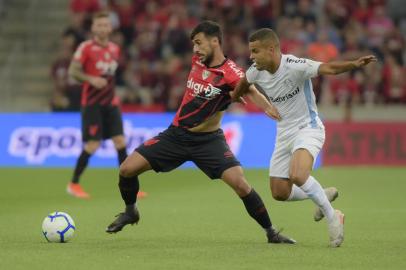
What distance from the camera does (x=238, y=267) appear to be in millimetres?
7297

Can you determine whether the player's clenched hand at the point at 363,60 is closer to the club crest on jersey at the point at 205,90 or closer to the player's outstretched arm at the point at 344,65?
the player's outstretched arm at the point at 344,65

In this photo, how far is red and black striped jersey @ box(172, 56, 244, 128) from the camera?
883cm

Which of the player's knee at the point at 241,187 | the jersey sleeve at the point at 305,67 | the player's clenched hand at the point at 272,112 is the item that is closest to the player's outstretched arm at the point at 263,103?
the player's clenched hand at the point at 272,112

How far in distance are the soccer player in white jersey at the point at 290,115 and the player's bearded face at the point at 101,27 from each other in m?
4.60

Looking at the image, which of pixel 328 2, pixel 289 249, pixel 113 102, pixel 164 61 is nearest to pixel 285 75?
pixel 289 249

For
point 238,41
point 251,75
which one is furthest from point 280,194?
point 238,41

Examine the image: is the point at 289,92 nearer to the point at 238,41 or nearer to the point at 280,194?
the point at 280,194

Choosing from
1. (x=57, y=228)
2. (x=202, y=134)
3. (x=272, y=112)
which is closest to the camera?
(x=57, y=228)

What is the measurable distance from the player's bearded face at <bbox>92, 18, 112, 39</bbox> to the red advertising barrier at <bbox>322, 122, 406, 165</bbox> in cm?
637

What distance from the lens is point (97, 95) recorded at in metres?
13.2

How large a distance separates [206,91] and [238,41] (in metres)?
12.9

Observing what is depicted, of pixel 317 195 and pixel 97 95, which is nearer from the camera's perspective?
pixel 317 195

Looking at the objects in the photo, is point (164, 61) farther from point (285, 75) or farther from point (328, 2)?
point (285, 75)

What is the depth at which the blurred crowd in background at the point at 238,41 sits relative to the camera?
66.9ft
